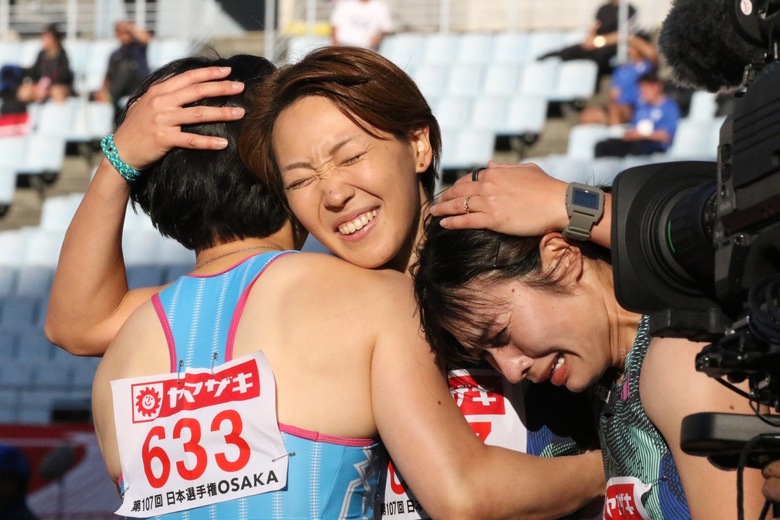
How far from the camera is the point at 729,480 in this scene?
1952 millimetres

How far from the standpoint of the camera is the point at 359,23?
36.8 ft

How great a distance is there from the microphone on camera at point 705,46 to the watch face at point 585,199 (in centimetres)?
25

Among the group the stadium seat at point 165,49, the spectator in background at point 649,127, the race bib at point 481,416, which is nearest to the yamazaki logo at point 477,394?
the race bib at point 481,416

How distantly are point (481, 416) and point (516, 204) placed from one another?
58 cm

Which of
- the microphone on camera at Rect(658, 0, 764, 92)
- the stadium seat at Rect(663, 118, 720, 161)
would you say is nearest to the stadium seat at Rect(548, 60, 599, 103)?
the stadium seat at Rect(663, 118, 720, 161)

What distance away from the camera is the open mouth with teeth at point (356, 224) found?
2500 mm

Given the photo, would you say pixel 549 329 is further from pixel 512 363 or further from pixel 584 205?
pixel 584 205

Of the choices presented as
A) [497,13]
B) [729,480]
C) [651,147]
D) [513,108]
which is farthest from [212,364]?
[497,13]

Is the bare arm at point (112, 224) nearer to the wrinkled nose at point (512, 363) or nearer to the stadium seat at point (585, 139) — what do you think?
the wrinkled nose at point (512, 363)

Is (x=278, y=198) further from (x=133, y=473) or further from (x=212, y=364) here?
(x=133, y=473)

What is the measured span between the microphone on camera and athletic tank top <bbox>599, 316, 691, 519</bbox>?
490 mm

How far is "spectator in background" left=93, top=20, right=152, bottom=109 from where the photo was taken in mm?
11484

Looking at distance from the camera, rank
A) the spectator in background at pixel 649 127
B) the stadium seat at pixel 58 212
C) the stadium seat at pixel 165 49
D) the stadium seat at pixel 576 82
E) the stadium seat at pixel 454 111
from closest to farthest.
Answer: the spectator in background at pixel 649 127 → the stadium seat at pixel 576 82 → the stadium seat at pixel 58 212 → the stadium seat at pixel 454 111 → the stadium seat at pixel 165 49

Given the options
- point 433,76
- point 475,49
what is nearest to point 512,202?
point 433,76
